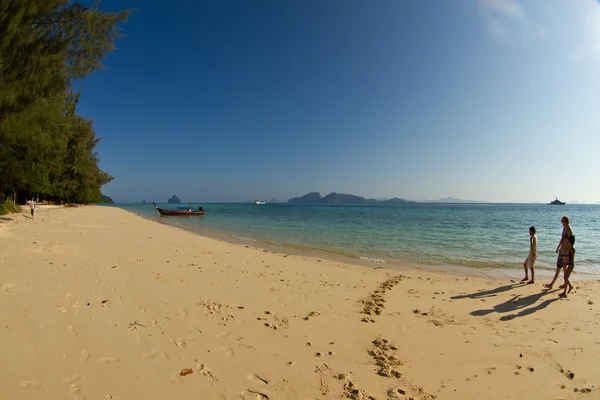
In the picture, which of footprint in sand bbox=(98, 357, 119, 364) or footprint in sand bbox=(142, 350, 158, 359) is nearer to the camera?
footprint in sand bbox=(98, 357, 119, 364)

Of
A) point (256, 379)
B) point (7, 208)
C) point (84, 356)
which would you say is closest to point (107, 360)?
point (84, 356)

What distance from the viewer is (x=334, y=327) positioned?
193 inches

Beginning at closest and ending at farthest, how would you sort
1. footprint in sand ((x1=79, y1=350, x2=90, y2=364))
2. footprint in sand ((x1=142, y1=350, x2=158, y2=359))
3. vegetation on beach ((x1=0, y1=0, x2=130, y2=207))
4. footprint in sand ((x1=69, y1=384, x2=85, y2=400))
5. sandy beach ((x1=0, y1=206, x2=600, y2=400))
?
footprint in sand ((x1=69, y1=384, x2=85, y2=400)), sandy beach ((x1=0, y1=206, x2=600, y2=400)), footprint in sand ((x1=79, y1=350, x2=90, y2=364)), footprint in sand ((x1=142, y1=350, x2=158, y2=359)), vegetation on beach ((x1=0, y1=0, x2=130, y2=207))

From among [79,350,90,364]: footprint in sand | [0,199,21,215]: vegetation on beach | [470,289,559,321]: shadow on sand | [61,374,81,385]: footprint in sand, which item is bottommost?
[470,289,559,321]: shadow on sand

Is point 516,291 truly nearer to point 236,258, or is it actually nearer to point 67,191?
point 236,258

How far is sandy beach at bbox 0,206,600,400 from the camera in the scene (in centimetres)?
319

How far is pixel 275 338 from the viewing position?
14.4 ft

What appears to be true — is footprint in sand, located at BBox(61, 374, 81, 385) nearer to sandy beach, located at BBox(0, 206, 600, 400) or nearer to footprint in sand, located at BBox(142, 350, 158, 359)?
sandy beach, located at BBox(0, 206, 600, 400)

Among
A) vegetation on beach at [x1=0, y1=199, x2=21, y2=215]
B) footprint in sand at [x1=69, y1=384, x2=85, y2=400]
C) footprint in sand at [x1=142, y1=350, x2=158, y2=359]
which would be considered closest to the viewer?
footprint in sand at [x1=69, y1=384, x2=85, y2=400]

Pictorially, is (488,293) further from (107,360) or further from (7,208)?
(7,208)

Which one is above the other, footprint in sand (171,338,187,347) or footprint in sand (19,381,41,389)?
footprint in sand (19,381,41,389)

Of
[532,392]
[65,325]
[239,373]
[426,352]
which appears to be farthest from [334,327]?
[65,325]

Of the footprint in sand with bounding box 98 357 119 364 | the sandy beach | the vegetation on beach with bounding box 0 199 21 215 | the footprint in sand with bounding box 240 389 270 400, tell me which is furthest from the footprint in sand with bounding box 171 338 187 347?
the vegetation on beach with bounding box 0 199 21 215

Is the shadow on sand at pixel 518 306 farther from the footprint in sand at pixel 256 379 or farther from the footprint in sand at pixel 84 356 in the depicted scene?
the footprint in sand at pixel 84 356
